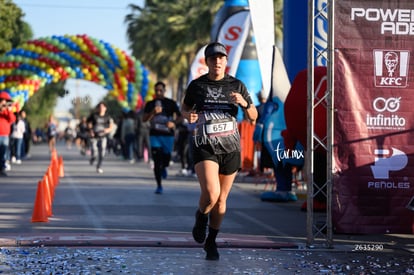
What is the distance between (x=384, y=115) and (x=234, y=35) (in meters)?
12.2

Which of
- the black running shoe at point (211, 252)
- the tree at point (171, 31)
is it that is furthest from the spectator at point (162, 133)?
the tree at point (171, 31)

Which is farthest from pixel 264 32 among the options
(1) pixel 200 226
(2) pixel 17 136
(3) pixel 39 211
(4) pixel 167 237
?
(2) pixel 17 136

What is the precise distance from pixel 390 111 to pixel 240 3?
49.8 feet

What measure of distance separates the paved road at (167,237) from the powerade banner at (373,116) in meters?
0.38

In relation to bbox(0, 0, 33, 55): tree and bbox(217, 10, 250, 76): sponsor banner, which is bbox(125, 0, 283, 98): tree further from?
bbox(217, 10, 250, 76): sponsor banner

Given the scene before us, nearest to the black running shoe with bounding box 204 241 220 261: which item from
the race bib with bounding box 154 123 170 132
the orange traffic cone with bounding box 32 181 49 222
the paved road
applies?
the paved road

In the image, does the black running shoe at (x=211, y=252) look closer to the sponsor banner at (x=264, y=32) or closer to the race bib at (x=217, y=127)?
the race bib at (x=217, y=127)

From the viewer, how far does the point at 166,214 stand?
13273 mm

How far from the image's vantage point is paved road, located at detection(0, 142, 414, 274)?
8555 mm

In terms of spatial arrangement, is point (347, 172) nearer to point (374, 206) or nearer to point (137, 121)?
point (374, 206)

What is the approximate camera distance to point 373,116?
980 cm

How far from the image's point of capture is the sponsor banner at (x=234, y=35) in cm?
2137

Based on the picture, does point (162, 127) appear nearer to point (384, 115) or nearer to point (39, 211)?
point (39, 211)

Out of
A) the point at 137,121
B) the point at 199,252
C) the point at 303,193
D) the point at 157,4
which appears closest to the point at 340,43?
the point at 199,252
